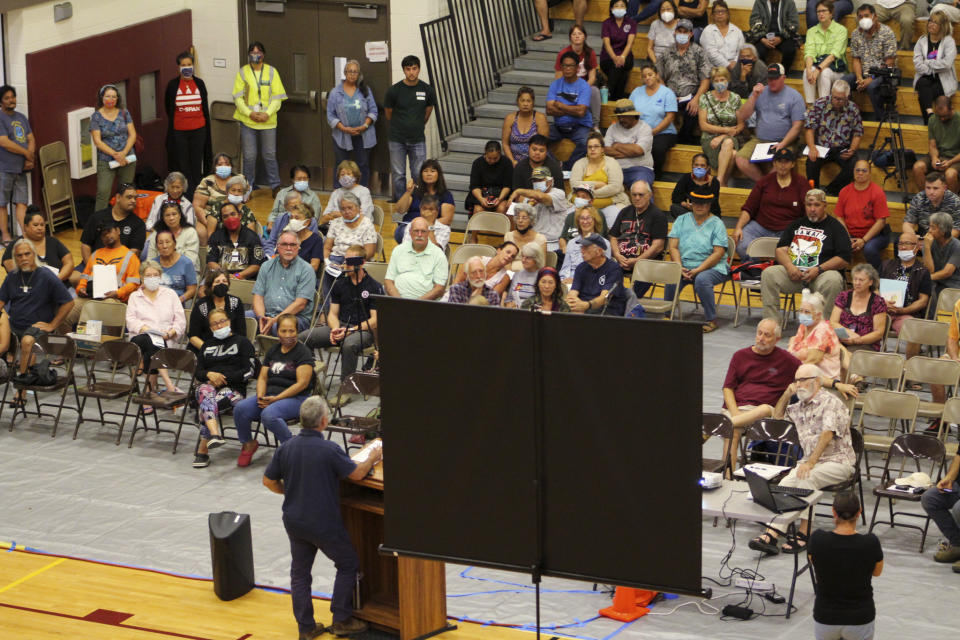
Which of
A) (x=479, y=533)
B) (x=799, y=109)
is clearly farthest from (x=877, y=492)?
(x=799, y=109)

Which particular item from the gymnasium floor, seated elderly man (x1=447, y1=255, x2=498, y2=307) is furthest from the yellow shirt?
the gymnasium floor

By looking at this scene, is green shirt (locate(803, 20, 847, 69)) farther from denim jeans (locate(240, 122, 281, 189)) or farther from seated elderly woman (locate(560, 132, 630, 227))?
denim jeans (locate(240, 122, 281, 189))

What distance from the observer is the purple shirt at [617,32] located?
47.5 feet

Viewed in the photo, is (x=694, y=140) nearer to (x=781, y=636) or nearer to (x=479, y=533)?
(x=781, y=636)

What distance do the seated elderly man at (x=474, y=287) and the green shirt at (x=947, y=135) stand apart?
4.82 meters

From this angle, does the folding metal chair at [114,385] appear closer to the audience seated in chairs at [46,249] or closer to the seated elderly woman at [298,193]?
the audience seated in chairs at [46,249]

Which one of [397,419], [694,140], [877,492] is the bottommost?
[877,492]

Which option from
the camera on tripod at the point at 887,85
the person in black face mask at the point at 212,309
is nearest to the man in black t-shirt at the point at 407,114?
the person in black face mask at the point at 212,309

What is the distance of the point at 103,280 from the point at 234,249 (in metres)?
1.23

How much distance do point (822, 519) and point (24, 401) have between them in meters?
6.24

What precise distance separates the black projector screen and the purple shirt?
10941 mm

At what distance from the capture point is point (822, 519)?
854cm

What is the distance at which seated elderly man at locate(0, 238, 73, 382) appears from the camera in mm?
10922

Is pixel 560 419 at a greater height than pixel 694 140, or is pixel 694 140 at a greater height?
pixel 694 140
